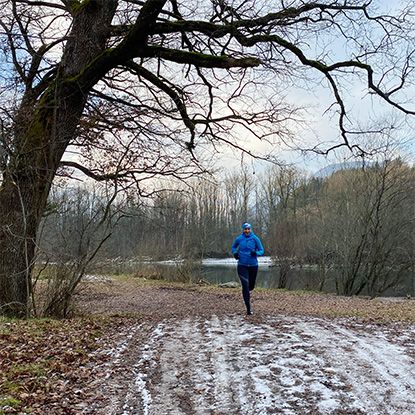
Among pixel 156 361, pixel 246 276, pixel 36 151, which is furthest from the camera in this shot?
pixel 246 276

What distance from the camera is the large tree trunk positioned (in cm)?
810

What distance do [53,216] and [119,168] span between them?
178 cm

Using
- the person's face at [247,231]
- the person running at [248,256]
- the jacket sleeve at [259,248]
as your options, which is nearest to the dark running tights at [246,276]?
the person running at [248,256]

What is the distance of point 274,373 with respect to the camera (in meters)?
4.67

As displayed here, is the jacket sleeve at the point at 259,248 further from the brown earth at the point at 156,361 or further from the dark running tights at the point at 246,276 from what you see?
the brown earth at the point at 156,361

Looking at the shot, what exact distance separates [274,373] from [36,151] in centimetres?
589

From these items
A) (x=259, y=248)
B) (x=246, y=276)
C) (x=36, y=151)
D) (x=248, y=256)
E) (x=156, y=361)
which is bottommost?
(x=156, y=361)

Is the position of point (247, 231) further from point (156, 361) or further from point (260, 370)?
point (260, 370)

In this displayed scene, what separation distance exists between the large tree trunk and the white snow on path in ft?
10.3

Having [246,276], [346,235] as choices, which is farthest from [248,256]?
[346,235]

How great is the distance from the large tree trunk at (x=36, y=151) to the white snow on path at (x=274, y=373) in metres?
3.15

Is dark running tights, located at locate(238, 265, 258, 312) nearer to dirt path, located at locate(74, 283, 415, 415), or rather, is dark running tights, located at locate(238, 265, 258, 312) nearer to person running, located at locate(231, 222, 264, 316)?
person running, located at locate(231, 222, 264, 316)

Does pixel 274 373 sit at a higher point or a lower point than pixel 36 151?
lower

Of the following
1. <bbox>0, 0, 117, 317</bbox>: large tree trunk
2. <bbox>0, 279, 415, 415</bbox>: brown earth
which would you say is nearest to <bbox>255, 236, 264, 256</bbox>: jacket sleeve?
<bbox>0, 279, 415, 415</bbox>: brown earth
